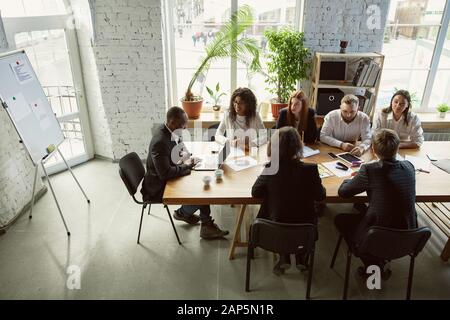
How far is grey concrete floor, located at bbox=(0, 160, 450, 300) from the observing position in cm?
270

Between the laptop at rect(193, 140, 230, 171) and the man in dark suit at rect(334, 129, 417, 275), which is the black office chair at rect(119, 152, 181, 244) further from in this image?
the man in dark suit at rect(334, 129, 417, 275)

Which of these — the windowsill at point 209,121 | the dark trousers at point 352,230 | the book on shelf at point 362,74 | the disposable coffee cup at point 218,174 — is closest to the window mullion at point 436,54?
the book on shelf at point 362,74

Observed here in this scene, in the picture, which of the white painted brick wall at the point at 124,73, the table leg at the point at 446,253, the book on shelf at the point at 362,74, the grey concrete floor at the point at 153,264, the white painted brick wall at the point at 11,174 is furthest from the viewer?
the book on shelf at the point at 362,74

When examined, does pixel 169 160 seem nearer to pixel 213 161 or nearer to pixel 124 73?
pixel 213 161

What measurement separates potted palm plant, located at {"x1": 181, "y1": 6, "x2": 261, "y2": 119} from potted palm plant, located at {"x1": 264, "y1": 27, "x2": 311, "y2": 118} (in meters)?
0.21

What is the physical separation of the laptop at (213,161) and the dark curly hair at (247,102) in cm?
53

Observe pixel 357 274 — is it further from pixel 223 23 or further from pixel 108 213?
pixel 223 23

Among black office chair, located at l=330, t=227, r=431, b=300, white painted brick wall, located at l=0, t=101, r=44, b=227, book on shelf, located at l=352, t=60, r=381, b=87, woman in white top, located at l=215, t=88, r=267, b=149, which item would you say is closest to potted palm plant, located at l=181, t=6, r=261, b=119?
woman in white top, located at l=215, t=88, r=267, b=149

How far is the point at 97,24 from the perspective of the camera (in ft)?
13.3

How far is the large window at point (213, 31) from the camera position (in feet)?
14.5

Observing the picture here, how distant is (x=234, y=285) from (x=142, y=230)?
3.74 ft

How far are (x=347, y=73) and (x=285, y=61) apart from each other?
35.3 inches

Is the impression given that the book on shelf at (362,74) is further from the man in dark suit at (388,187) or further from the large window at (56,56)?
the large window at (56,56)
